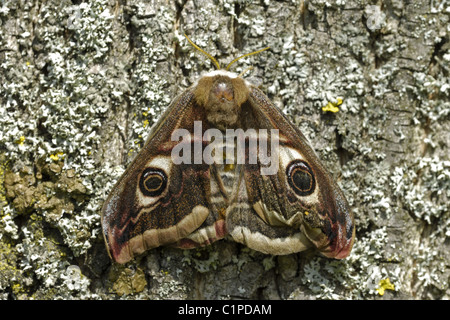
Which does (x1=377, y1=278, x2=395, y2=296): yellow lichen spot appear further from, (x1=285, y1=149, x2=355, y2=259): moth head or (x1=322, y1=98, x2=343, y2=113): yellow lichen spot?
(x1=322, y1=98, x2=343, y2=113): yellow lichen spot

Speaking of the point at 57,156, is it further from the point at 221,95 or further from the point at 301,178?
the point at 301,178

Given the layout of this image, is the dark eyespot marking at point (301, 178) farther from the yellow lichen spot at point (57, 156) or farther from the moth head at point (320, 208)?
the yellow lichen spot at point (57, 156)

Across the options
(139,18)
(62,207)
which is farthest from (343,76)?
(62,207)

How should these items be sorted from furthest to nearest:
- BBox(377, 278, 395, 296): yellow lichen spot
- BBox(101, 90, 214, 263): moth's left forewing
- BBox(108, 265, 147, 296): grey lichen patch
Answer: BBox(377, 278, 395, 296): yellow lichen spot < BBox(108, 265, 147, 296): grey lichen patch < BBox(101, 90, 214, 263): moth's left forewing

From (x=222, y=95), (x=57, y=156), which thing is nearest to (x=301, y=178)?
(x=222, y=95)

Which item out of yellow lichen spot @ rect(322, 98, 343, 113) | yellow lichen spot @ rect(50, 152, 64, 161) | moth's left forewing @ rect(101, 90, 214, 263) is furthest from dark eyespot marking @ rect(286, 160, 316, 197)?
yellow lichen spot @ rect(50, 152, 64, 161)

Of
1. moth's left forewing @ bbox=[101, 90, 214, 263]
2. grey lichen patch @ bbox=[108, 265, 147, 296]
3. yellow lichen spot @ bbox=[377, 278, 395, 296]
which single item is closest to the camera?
moth's left forewing @ bbox=[101, 90, 214, 263]

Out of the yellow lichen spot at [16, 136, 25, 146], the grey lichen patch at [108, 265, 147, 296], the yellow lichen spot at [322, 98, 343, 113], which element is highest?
the yellow lichen spot at [322, 98, 343, 113]
